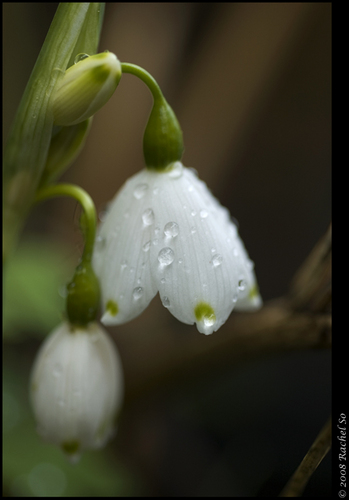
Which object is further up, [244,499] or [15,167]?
[15,167]

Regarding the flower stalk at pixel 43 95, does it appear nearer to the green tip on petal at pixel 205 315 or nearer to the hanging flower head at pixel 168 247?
the hanging flower head at pixel 168 247

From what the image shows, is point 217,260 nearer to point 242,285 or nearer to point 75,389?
point 242,285

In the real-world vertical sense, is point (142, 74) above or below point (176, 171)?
above

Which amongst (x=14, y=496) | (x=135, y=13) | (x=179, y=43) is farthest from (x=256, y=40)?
(x=14, y=496)

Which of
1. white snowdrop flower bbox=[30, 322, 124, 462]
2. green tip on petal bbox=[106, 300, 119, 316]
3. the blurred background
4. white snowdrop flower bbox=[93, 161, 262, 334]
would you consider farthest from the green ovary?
the blurred background

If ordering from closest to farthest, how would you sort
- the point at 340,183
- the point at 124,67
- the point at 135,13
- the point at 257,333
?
the point at 124,67
the point at 340,183
the point at 257,333
the point at 135,13

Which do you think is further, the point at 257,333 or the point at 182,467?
the point at 182,467

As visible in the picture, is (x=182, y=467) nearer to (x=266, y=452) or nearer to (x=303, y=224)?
(x=266, y=452)

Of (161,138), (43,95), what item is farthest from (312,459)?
(43,95)
